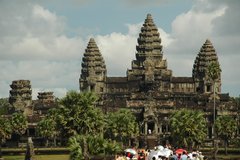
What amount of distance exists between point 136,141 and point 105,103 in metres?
32.5

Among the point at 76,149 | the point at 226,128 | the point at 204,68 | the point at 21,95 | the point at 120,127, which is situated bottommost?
the point at 76,149

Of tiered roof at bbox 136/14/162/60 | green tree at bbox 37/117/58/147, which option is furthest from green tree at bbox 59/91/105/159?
tiered roof at bbox 136/14/162/60

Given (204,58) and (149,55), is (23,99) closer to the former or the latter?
(149,55)

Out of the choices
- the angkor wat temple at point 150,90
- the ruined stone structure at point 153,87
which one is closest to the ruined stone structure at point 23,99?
the angkor wat temple at point 150,90

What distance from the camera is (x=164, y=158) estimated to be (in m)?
50.0

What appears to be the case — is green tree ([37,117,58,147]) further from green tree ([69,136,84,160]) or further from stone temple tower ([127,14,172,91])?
green tree ([69,136,84,160])

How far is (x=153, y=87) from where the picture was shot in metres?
173

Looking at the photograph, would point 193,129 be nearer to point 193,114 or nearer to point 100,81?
point 193,114

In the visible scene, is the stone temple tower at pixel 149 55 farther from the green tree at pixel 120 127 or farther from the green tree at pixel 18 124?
the green tree at pixel 120 127

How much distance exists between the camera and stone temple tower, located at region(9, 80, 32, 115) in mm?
173000

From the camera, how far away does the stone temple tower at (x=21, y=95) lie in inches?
6811

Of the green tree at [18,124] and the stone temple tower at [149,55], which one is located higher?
the stone temple tower at [149,55]

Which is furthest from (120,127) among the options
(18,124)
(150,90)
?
(150,90)

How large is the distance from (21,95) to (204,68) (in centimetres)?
4887
